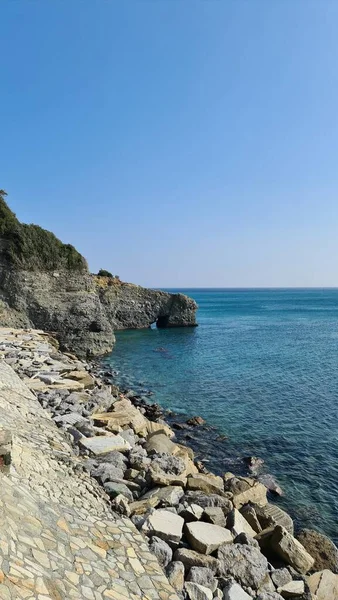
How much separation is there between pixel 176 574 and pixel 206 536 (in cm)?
131

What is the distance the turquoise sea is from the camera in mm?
13617

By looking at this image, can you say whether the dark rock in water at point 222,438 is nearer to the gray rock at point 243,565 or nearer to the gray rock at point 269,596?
the gray rock at point 243,565

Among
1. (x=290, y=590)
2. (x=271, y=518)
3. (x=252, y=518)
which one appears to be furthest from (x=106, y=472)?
(x=290, y=590)

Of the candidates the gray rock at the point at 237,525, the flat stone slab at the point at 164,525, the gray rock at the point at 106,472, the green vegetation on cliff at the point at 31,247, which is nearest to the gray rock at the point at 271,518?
the gray rock at the point at 237,525

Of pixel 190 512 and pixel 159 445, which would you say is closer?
pixel 190 512

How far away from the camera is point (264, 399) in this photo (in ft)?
72.9

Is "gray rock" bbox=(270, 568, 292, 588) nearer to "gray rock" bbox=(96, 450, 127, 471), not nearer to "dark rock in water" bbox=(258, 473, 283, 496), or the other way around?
"gray rock" bbox=(96, 450, 127, 471)

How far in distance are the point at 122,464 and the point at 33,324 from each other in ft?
91.3

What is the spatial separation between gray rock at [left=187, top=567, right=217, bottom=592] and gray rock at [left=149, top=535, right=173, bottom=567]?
47 centimetres

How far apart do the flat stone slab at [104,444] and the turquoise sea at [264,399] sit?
4.46 metres

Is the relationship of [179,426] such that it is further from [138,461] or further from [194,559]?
[194,559]

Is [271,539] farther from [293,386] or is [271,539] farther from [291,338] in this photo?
[291,338]

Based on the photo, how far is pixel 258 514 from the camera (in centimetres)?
1002

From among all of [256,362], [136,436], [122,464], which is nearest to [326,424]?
[136,436]
